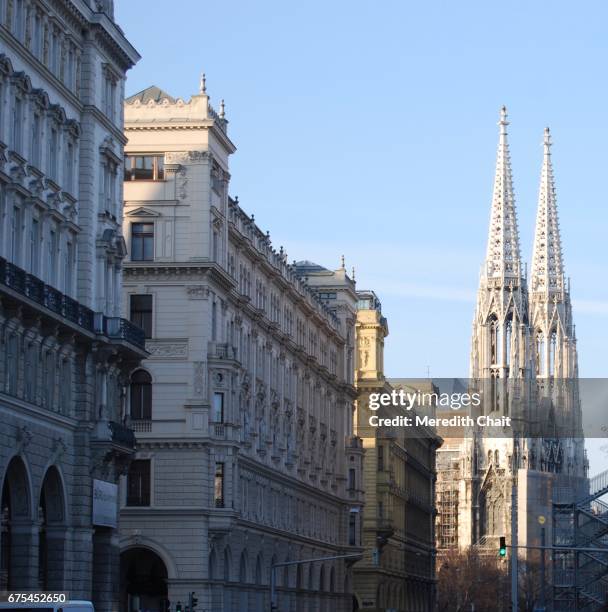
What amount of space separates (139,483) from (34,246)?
29.3 m

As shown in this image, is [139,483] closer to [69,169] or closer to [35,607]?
[69,169]

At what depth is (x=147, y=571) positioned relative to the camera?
3799 inches

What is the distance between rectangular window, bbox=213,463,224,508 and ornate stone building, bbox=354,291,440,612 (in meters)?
45.4

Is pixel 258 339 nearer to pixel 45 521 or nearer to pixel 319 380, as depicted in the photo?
pixel 319 380

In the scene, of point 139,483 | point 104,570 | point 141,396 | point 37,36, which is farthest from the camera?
point 141,396

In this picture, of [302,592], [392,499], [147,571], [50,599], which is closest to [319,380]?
[302,592]

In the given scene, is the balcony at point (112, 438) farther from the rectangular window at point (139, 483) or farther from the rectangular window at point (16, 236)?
the rectangular window at point (139, 483)

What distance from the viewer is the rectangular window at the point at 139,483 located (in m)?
94.9

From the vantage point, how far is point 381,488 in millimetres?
155125

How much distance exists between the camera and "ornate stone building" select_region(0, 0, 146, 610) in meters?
64.7

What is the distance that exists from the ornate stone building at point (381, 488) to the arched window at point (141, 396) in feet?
157

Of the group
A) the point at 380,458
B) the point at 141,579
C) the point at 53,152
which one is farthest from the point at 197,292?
the point at 380,458

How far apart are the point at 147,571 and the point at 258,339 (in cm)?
1852

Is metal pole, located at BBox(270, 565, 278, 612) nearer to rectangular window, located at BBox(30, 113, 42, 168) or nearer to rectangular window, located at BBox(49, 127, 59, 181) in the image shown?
rectangular window, located at BBox(49, 127, 59, 181)
